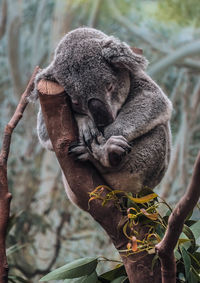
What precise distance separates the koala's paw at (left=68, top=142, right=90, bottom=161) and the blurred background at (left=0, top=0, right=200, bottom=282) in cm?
375

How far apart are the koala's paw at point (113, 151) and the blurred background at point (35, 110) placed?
370 centimetres

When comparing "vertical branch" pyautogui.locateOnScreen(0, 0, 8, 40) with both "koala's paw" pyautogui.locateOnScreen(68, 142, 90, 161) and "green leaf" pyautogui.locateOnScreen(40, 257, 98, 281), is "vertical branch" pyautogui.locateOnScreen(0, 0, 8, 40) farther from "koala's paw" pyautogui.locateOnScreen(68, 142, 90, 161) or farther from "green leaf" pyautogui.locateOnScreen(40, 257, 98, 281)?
"green leaf" pyautogui.locateOnScreen(40, 257, 98, 281)

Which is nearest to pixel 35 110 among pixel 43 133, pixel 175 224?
pixel 43 133

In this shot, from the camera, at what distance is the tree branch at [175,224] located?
1.24 metres

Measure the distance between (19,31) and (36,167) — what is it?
79.1 inches

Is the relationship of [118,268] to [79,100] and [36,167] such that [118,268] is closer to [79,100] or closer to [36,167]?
[79,100]

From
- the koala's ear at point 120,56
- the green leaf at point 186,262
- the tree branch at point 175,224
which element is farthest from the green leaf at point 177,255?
the koala's ear at point 120,56

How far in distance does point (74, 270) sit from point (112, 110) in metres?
0.82

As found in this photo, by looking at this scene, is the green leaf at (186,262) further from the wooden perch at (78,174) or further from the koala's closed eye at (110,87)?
the koala's closed eye at (110,87)

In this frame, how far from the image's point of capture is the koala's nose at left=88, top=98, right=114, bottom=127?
6.99 feet

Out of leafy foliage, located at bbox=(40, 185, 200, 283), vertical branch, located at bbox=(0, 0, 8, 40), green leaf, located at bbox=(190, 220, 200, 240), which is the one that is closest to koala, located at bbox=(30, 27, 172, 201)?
leafy foliage, located at bbox=(40, 185, 200, 283)

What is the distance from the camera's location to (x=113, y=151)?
2.00m

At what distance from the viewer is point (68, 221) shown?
5770mm

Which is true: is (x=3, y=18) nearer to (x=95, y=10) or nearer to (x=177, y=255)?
(x=95, y=10)
